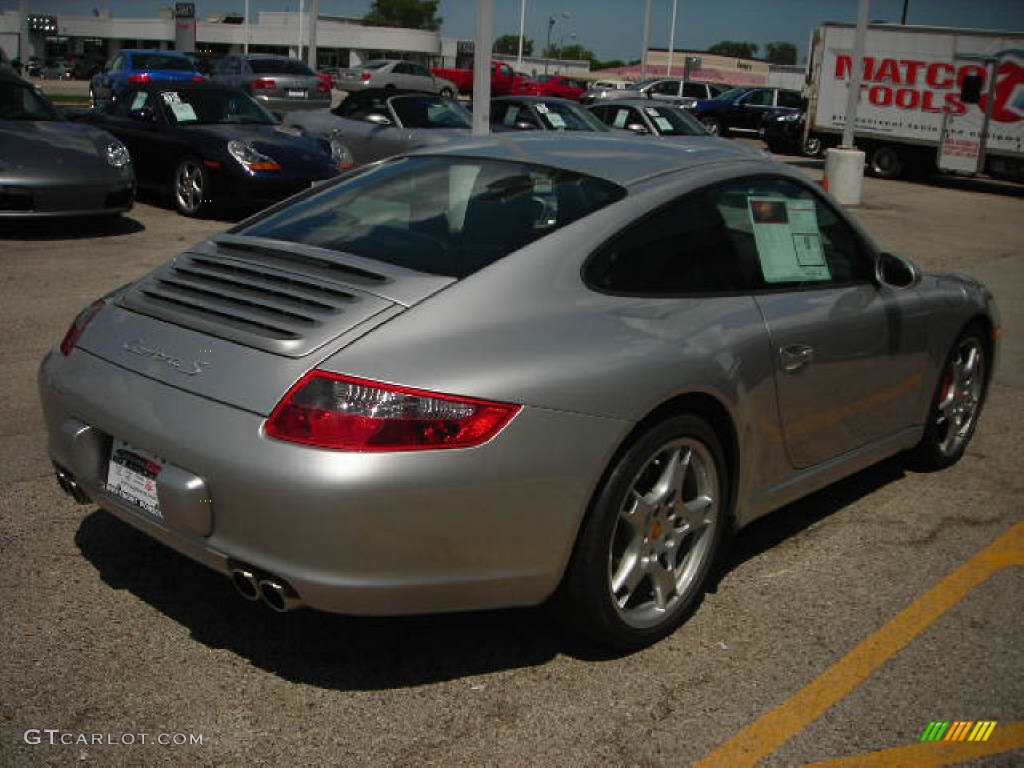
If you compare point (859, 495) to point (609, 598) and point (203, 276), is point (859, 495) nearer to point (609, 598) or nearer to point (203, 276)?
point (609, 598)

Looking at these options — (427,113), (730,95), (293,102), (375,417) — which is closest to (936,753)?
(375,417)

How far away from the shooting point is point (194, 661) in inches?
126

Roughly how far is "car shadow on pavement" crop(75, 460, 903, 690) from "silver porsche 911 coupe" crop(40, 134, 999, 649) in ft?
0.99

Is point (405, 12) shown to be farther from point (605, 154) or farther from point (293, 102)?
point (605, 154)

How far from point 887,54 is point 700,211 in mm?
22335

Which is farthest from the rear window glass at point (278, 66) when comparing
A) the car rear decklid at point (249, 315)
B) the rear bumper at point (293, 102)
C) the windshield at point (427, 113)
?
the car rear decklid at point (249, 315)

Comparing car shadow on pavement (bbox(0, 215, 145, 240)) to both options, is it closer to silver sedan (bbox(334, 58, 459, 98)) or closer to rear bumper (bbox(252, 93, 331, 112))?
rear bumper (bbox(252, 93, 331, 112))

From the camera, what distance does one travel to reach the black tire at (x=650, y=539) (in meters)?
3.12

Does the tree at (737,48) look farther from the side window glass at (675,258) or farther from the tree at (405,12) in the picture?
the side window glass at (675,258)

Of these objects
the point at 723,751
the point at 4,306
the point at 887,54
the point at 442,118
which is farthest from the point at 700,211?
the point at 887,54

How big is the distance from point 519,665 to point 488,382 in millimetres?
933

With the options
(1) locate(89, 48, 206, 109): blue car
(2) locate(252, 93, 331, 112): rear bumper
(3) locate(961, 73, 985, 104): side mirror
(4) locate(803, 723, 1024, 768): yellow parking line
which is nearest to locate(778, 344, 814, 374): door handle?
(4) locate(803, 723, 1024, 768): yellow parking line

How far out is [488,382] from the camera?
2.88 metres

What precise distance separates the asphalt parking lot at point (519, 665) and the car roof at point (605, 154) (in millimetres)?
1441
